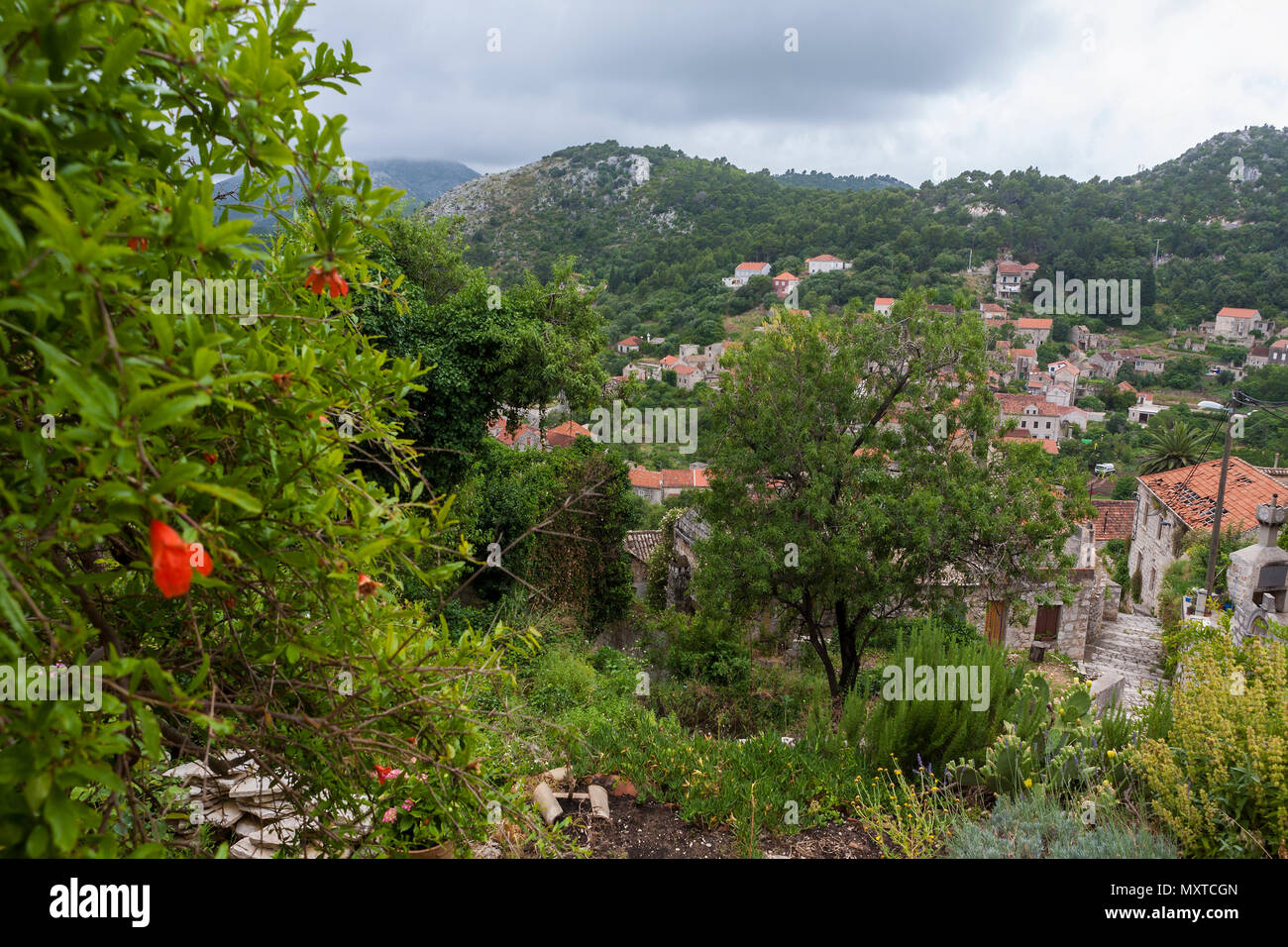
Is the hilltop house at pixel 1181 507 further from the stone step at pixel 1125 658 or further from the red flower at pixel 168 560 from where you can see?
the red flower at pixel 168 560

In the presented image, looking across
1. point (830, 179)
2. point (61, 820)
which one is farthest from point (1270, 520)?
point (830, 179)

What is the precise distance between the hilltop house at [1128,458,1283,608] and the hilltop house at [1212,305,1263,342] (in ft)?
84.4

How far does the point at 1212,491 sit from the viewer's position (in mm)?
18156

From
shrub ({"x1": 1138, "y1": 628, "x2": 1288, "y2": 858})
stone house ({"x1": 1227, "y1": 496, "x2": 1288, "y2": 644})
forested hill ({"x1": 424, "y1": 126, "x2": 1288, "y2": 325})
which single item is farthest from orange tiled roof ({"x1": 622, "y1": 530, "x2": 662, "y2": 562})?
forested hill ({"x1": 424, "y1": 126, "x2": 1288, "y2": 325})

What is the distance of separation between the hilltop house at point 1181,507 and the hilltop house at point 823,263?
2570 centimetres

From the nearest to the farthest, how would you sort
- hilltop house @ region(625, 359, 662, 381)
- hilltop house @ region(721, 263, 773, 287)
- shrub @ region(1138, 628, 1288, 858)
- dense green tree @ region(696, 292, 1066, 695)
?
1. shrub @ region(1138, 628, 1288, 858)
2. dense green tree @ region(696, 292, 1066, 695)
3. hilltop house @ region(625, 359, 662, 381)
4. hilltop house @ region(721, 263, 773, 287)

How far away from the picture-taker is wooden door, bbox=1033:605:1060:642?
43.2ft

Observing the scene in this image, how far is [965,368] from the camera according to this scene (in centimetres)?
838

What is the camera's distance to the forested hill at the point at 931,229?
41.4 meters

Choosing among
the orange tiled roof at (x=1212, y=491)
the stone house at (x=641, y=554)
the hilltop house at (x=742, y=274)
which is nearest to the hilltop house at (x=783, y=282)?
the hilltop house at (x=742, y=274)

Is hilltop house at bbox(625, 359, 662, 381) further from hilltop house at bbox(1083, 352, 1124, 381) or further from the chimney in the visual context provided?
hilltop house at bbox(1083, 352, 1124, 381)
